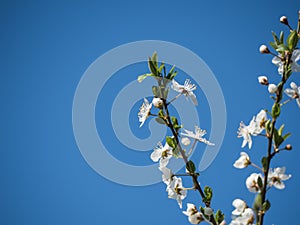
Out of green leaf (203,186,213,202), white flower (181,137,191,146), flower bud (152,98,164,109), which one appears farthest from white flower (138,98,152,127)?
green leaf (203,186,213,202)

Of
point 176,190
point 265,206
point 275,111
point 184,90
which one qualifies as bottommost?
point 265,206

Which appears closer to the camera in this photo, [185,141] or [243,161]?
[243,161]

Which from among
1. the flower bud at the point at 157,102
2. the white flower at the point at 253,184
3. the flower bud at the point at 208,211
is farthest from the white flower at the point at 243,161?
the flower bud at the point at 157,102

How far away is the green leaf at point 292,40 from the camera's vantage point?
3.59 ft

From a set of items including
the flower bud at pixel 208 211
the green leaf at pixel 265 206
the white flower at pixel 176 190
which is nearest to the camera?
the green leaf at pixel 265 206

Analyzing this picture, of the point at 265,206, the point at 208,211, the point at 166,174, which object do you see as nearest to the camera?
the point at 265,206

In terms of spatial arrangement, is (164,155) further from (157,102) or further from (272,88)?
(272,88)

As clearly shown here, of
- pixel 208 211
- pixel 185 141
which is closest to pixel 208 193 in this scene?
pixel 208 211

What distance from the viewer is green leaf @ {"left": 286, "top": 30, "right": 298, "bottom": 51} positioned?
1093mm

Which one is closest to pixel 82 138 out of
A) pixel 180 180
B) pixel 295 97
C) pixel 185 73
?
pixel 180 180

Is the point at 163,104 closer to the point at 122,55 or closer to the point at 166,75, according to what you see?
the point at 166,75

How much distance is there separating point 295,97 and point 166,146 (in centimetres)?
40

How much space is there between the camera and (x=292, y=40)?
3.59 feet

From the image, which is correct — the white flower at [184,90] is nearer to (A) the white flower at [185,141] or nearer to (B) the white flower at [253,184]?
(A) the white flower at [185,141]
